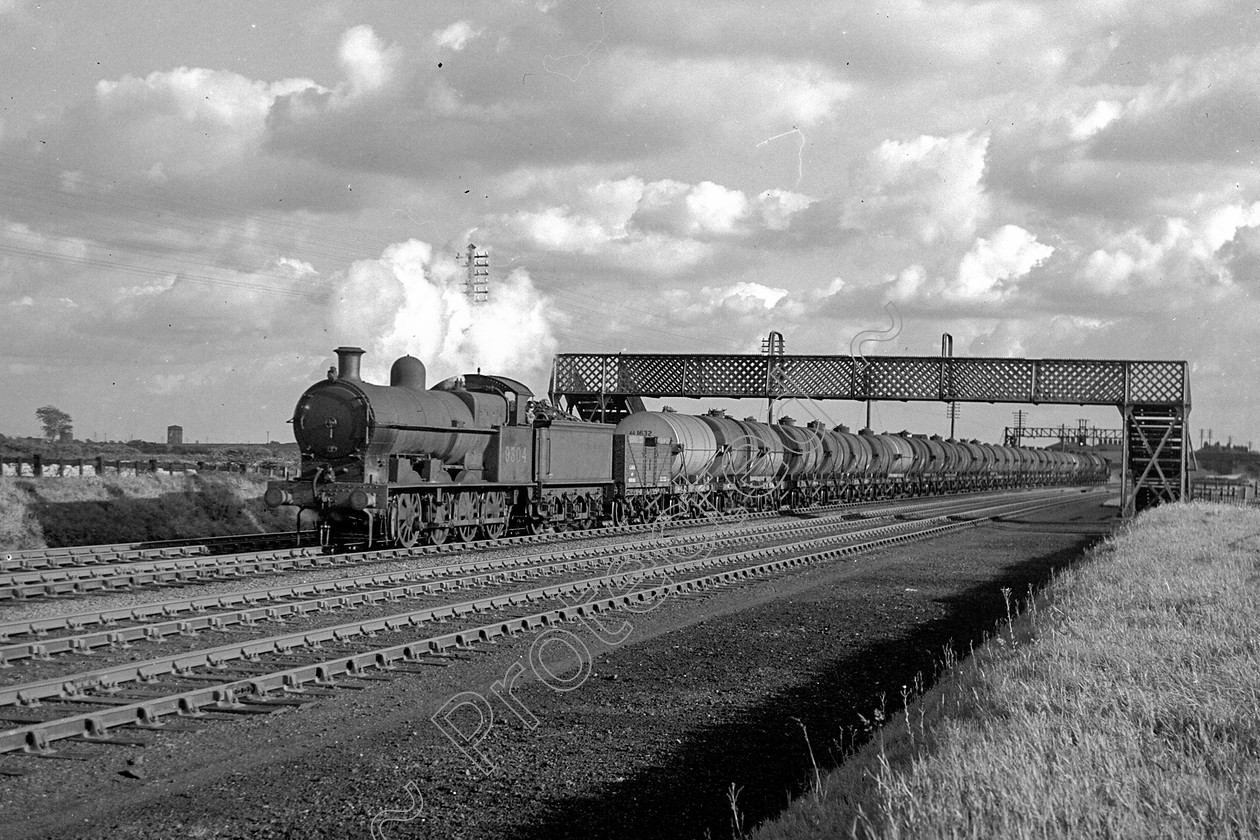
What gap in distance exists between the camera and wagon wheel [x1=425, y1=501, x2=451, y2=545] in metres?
23.0

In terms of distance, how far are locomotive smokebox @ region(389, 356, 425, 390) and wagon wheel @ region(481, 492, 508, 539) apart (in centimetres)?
310

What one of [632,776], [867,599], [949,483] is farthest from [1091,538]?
[949,483]

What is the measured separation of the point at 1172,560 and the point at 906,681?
9503mm

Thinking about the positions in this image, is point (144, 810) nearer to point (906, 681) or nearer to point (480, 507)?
point (906, 681)

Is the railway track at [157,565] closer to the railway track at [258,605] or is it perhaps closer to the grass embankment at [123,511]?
the railway track at [258,605]

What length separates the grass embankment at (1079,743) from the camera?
5.16 metres

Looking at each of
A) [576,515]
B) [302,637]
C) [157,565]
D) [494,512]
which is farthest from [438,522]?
[302,637]

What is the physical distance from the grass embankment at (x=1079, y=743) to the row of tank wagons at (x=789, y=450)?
21.7m

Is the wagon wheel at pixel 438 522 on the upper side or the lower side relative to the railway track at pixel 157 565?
upper

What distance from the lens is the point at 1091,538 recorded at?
109 ft

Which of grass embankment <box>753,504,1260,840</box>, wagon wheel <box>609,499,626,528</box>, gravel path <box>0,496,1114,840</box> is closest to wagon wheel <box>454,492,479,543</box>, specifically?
wagon wheel <box>609,499,626,528</box>

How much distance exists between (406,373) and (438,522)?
3303 mm

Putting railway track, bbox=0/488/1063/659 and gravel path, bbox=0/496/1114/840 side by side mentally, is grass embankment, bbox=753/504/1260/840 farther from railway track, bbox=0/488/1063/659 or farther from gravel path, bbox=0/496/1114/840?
railway track, bbox=0/488/1063/659

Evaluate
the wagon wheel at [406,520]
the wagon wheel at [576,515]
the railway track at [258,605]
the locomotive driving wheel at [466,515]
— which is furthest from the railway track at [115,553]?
the wagon wheel at [576,515]
